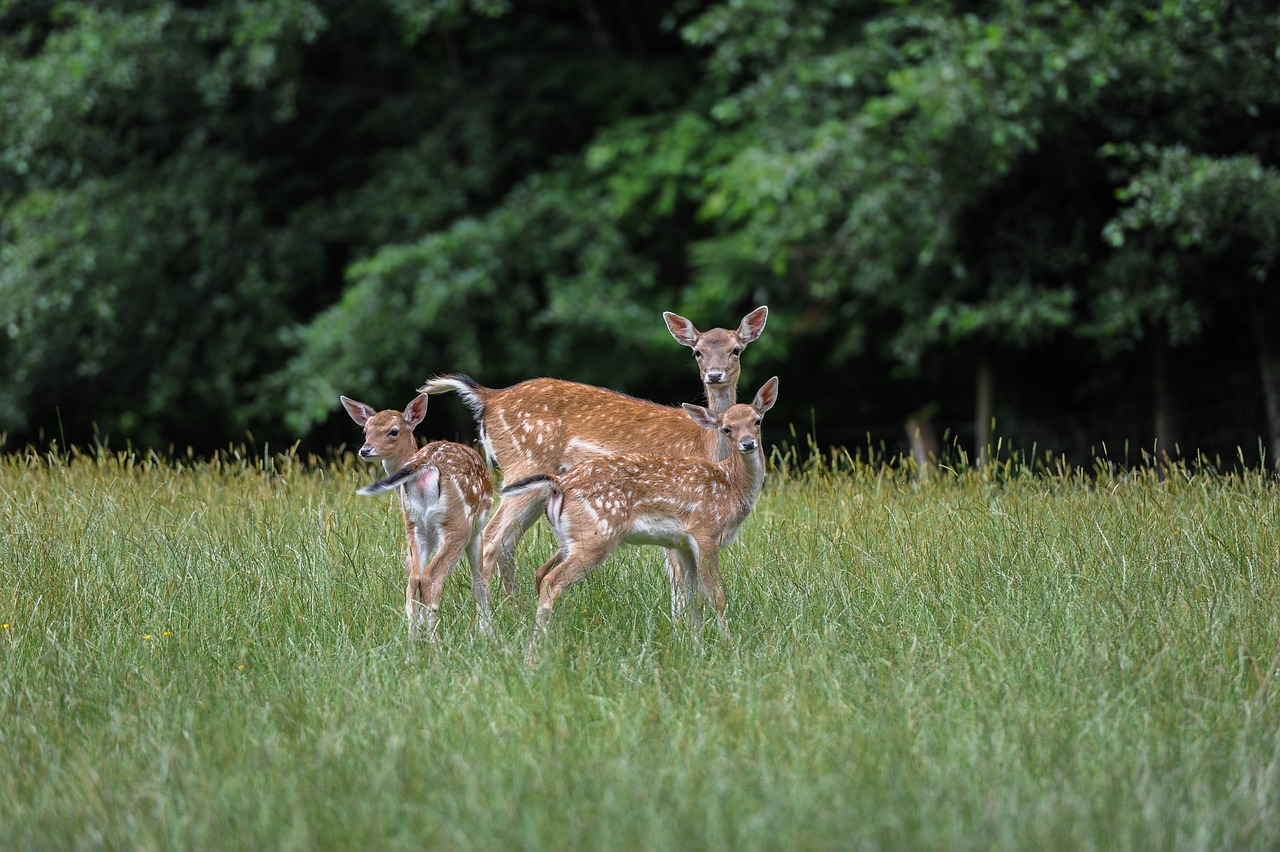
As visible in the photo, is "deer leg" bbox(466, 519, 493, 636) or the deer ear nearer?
"deer leg" bbox(466, 519, 493, 636)

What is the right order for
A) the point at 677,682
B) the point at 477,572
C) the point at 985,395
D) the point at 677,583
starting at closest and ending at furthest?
the point at 677,682 < the point at 677,583 < the point at 477,572 < the point at 985,395

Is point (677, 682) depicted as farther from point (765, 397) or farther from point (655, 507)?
point (765, 397)

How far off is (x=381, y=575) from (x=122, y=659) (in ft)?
3.84

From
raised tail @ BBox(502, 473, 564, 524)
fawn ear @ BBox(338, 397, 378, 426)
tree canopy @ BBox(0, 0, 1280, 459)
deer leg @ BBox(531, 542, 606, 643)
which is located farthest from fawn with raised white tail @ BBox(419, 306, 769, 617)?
tree canopy @ BBox(0, 0, 1280, 459)

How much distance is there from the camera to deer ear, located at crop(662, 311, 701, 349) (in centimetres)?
686

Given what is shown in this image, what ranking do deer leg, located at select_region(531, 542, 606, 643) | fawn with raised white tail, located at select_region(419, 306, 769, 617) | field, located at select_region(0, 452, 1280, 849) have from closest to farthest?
1. field, located at select_region(0, 452, 1280, 849)
2. deer leg, located at select_region(531, 542, 606, 643)
3. fawn with raised white tail, located at select_region(419, 306, 769, 617)

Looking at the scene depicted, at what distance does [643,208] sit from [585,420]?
7.43 metres

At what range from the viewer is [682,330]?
23.0 ft

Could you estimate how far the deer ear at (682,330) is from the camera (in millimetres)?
6859

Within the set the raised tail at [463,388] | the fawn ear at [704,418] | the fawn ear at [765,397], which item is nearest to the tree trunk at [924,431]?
the raised tail at [463,388]

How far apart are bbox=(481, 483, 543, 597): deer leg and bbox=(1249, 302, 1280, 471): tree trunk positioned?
6915 millimetres

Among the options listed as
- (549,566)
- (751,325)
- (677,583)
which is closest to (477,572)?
(549,566)

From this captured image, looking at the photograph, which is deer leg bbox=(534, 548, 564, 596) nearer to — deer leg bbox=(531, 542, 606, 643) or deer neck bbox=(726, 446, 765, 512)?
deer leg bbox=(531, 542, 606, 643)

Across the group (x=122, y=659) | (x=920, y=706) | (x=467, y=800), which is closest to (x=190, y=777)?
(x=467, y=800)
